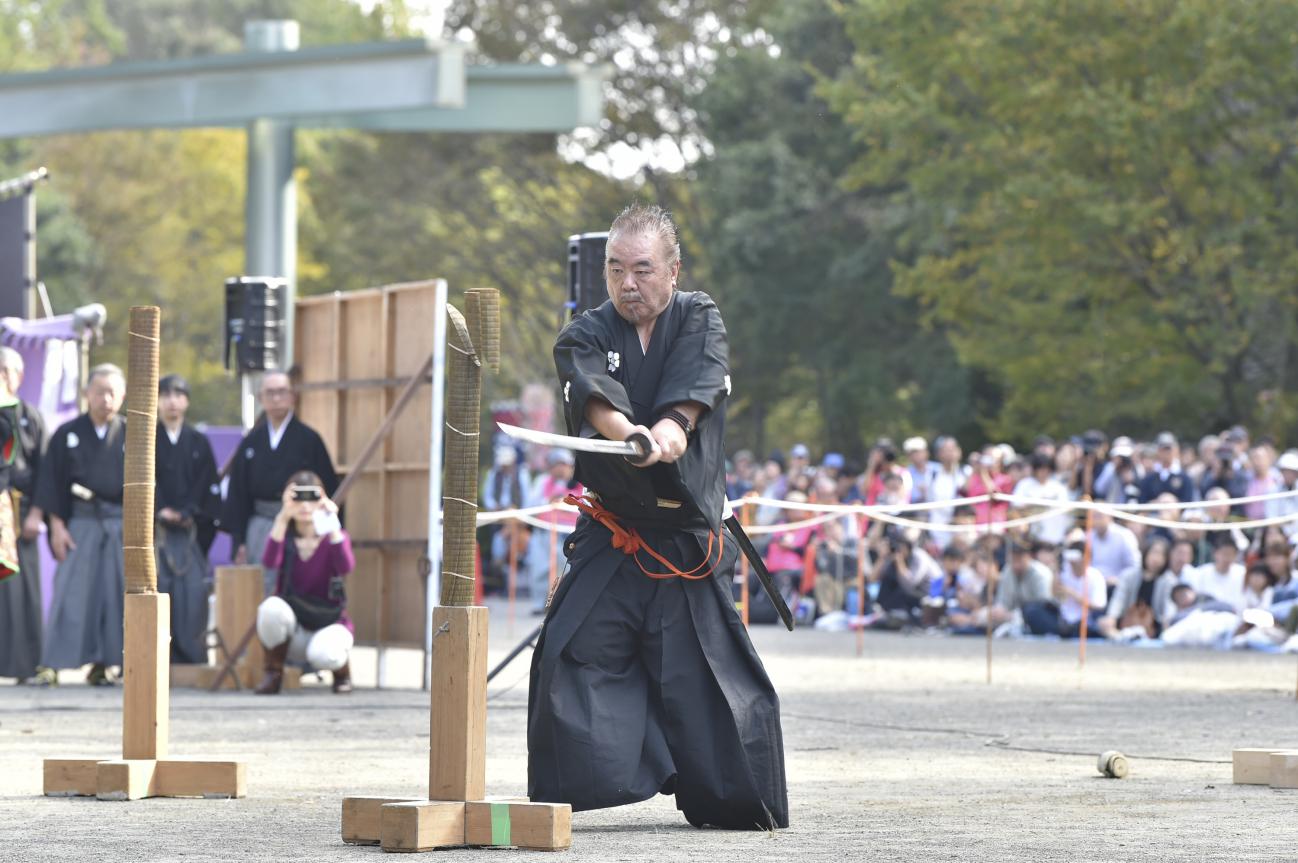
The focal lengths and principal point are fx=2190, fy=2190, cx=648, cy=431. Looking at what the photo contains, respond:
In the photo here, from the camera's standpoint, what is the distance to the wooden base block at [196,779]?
7137 millimetres

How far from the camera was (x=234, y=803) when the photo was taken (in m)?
7.01

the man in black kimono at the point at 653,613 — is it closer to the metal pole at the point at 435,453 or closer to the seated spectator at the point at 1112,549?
the metal pole at the point at 435,453

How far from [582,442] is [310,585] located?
6.89 metres

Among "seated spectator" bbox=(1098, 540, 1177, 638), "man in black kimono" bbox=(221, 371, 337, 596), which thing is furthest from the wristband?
"seated spectator" bbox=(1098, 540, 1177, 638)

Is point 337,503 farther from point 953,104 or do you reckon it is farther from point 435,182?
point 435,182

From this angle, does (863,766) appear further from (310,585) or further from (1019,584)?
(1019,584)

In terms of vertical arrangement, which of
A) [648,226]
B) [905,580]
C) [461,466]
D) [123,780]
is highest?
[648,226]

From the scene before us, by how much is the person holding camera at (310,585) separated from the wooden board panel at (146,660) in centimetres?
492

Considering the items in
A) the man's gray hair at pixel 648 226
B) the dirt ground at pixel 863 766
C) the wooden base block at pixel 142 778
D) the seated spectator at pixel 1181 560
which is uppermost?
the man's gray hair at pixel 648 226

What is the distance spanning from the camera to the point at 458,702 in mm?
5789

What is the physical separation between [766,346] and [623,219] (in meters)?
28.8

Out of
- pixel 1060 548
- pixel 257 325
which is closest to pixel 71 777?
pixel 257 325

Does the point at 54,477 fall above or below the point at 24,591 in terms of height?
above

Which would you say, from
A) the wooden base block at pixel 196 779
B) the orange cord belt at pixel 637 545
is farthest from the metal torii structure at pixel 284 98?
the orange cord belt at pixel 637 545
